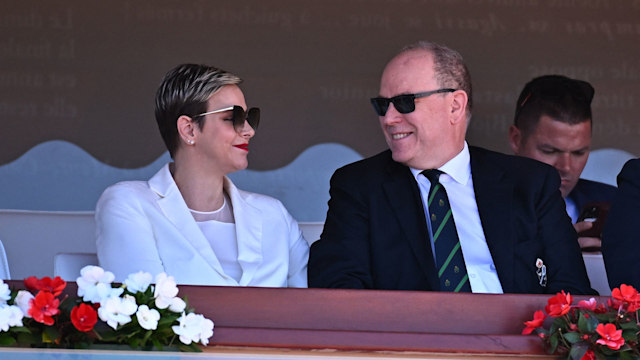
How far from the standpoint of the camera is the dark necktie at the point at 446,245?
309 centimetres

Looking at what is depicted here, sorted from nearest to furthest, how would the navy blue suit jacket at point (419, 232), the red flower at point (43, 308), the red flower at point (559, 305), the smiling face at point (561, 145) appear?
the red flower at point (43, 308) < the red flower at point (559, 305) < the navy blue suit jacket at point (419, 232) < the smiling face at point (561, 145)

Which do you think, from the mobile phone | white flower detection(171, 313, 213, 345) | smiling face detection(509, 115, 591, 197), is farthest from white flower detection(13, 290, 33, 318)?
smiling face detection(509, 115, 591, 197)

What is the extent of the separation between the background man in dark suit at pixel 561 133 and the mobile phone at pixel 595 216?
4.4 inches

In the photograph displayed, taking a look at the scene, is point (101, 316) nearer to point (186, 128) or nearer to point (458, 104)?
point (186, 128)

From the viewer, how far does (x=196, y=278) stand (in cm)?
318

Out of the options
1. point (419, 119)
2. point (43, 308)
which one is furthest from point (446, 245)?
point (43, 308)

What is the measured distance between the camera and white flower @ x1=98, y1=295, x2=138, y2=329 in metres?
2.19

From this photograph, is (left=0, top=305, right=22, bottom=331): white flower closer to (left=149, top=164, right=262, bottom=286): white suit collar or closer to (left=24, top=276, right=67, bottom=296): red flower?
(left=24, top=276, right=67, bottom=296): red flower

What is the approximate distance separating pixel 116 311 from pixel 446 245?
51.0 inches

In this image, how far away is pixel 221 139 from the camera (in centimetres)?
349

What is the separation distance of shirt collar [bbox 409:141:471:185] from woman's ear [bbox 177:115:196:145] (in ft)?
2.70

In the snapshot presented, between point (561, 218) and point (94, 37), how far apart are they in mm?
3205

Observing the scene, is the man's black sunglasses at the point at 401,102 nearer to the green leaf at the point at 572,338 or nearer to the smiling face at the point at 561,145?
the green leaf at the point at 572,338

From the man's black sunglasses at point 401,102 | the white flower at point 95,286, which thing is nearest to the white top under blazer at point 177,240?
the man's black sunglasses at point 401,102
